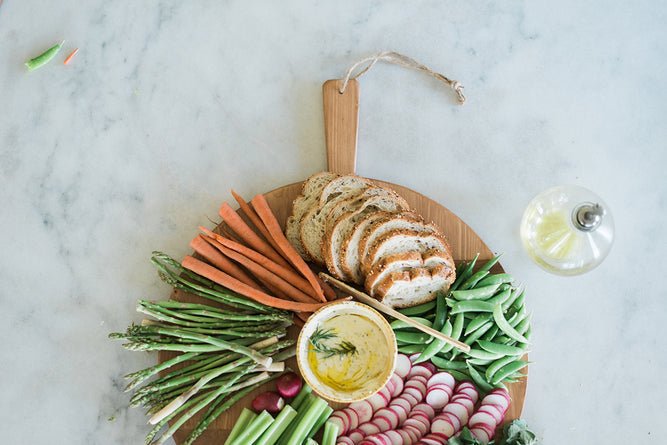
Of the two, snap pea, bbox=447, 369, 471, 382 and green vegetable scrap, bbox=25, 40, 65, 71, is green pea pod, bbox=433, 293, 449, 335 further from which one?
green vegetable scrap, bbox=25, 40, 65, 71

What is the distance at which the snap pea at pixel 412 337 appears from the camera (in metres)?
3.00

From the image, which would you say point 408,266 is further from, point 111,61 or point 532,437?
point 111,61

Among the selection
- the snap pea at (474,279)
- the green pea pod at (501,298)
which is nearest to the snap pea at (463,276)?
the snap pea at (474,279)

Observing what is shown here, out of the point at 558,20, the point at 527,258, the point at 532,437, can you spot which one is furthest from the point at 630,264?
the point at 558,20

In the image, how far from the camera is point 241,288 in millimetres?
2984

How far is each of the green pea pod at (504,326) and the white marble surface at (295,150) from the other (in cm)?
37

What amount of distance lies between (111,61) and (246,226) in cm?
112

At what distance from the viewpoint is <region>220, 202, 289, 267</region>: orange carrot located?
3033 mm

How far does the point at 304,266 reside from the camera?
3023 millimetres

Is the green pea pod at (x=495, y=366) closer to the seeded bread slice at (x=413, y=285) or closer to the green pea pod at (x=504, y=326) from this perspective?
Result: the green pea pod at (x=504, y=326)

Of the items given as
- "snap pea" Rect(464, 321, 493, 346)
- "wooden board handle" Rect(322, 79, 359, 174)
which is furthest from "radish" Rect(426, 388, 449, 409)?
"wooden board handle" Rect(322, 79, 359, 174)

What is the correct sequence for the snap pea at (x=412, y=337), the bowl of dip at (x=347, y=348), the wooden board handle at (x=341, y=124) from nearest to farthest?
the bowl of dip at (x=347, y=348) → the snap pea at (x=412, y=337) → the wooden board handle at (x=341, y=124)

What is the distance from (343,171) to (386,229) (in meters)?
0.44

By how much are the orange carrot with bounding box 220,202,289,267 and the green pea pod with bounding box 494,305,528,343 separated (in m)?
0.94
